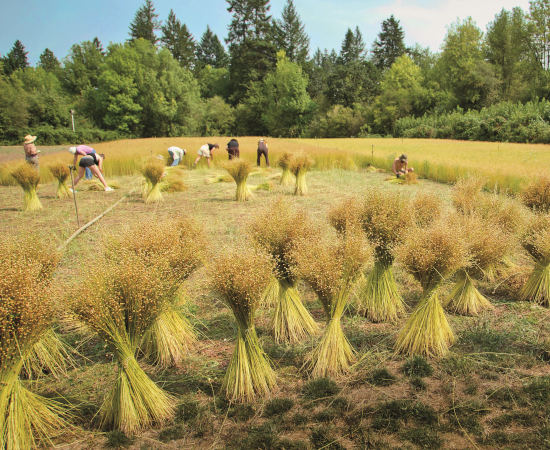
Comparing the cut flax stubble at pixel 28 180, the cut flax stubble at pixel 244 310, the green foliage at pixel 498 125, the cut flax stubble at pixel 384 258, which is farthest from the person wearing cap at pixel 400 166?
the green foliage at pixel 498 125

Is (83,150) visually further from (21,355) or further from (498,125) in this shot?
(498,125)

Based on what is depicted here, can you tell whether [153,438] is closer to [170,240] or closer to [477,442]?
[170,240]

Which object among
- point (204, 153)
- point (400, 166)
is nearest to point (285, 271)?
point (400, 166)

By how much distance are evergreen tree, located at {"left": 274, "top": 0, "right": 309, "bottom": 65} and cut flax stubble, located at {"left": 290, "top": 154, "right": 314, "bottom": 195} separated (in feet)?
197

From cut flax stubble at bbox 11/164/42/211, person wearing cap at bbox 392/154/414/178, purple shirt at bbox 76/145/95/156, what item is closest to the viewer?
cut flax stubble at bbox 11/164/42/211

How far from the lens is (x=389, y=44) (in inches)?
2940

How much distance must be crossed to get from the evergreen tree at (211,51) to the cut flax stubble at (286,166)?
75513 mm

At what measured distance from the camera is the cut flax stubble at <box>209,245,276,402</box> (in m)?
3.16

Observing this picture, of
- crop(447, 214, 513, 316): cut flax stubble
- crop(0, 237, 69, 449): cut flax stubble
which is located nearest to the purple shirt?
crop(0, 237, 69, 449): cut flax stubble

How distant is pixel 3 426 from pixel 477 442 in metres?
3.12

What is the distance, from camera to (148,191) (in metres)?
12.1

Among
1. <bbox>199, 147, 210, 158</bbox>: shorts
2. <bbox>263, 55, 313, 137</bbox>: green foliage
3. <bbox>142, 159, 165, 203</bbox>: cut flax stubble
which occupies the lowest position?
<bbox>142, 159, 165, 203</bbox>: cut flax stubble

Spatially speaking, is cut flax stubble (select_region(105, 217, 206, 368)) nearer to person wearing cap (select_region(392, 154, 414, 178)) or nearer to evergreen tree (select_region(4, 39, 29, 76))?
person wearing cap (select_region(392, 154, 414, 178))

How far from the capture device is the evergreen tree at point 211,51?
82500 millimetres
